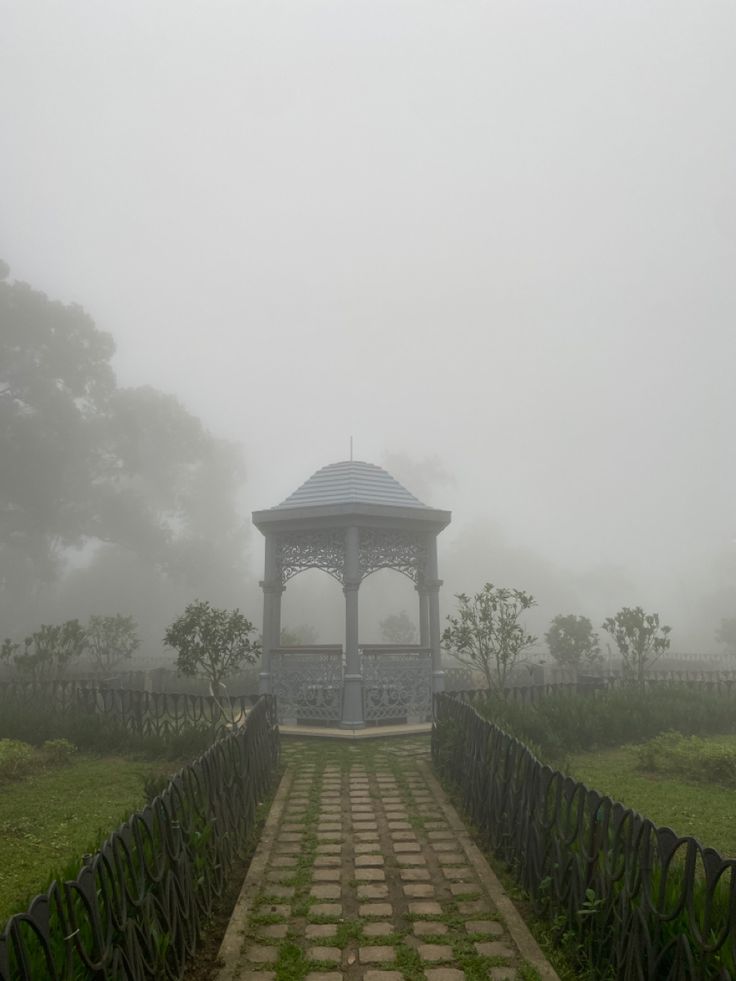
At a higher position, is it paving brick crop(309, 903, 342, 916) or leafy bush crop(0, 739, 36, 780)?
leafy bush crop(0, 739, 36, 780)

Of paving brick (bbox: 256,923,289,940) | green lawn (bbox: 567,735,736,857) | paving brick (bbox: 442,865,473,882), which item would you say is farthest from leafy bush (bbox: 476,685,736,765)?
paving brick (bbox: 256,923,289,940)

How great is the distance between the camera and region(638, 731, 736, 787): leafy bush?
9328 mm

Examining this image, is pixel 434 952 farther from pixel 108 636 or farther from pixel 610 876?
pixel 108 636

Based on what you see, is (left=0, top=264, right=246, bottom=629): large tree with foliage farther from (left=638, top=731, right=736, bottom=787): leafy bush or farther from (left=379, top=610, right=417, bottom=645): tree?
(left=638, top=731, right=736, bottom=787): leafy bush

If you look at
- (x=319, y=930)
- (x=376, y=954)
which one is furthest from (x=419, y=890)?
(x=376, y=954)

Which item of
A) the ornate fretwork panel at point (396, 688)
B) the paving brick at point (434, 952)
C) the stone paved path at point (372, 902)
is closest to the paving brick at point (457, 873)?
the stone paved path at point (372, 902)

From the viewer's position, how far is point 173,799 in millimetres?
4508

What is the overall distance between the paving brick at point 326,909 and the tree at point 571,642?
67.3 ft

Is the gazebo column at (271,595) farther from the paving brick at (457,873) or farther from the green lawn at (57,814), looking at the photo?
the paving brick at (457,873)

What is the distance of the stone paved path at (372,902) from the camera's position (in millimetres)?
4059

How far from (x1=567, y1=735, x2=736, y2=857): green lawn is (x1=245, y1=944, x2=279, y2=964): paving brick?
3.63 metres

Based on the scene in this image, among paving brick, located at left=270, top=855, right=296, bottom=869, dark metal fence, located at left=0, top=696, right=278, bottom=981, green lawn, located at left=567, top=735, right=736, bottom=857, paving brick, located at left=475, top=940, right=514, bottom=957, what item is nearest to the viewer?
dark metal fence, located at left=0, top=696, right=278, bottom=981

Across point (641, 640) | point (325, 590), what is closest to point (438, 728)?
point (641, 640)

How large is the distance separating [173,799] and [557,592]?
57.3 m
